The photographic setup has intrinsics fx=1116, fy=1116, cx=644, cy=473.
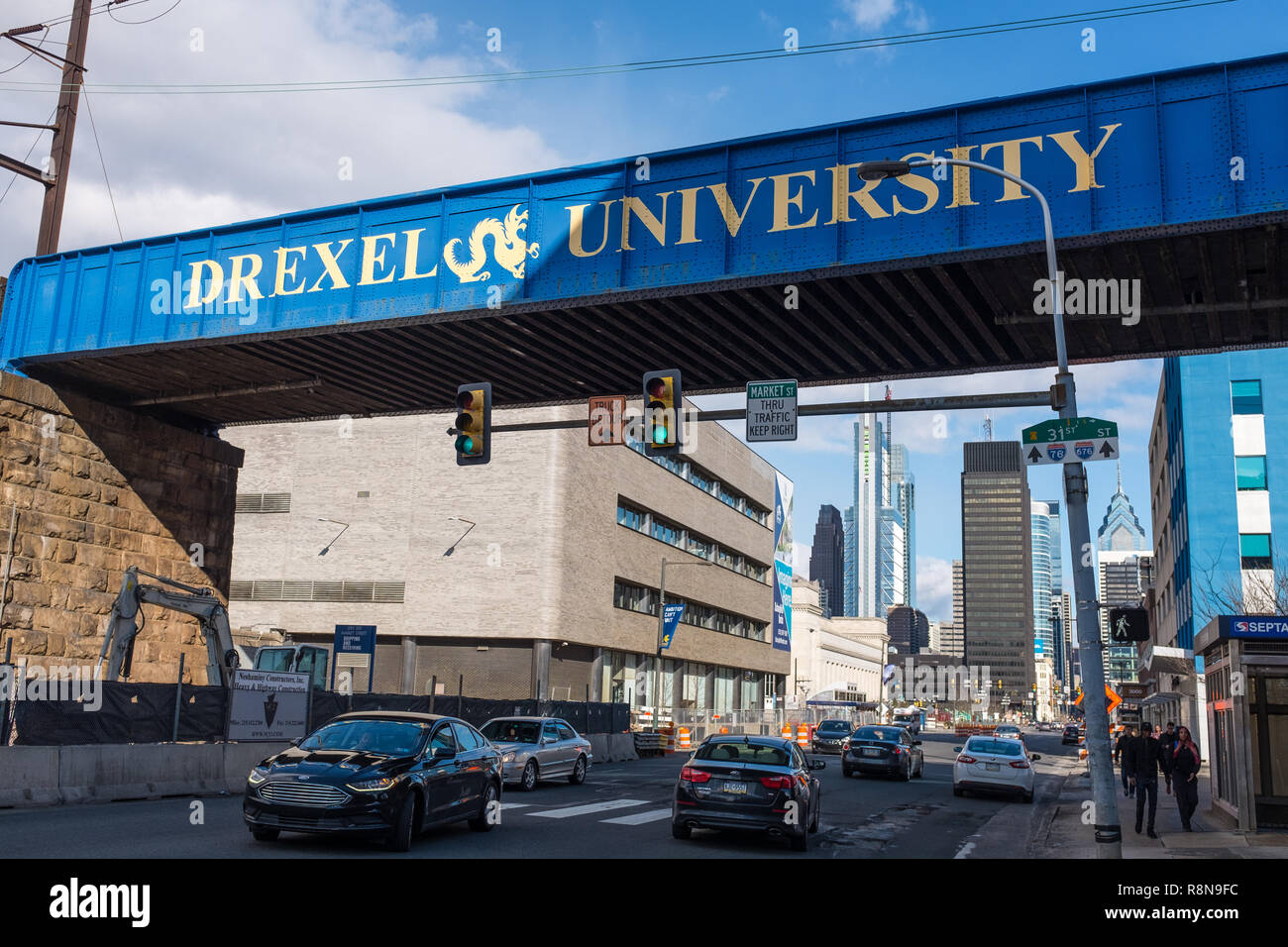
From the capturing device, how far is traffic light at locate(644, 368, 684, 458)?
52.2 ft

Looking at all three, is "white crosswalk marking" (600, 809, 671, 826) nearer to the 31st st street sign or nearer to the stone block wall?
the 31st st street sign

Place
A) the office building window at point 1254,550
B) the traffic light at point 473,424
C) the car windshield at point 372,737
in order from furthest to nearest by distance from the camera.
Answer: the office building window at point 1254,550, the traffic light at point 473,424, the car windshield at point 372,737

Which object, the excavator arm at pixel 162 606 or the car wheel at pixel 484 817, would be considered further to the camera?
the excavator arm at pixel 162 606

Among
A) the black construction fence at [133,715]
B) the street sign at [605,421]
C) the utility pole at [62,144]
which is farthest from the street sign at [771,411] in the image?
the utility pole at [62,144]

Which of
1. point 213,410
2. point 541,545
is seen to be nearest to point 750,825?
point 213,410

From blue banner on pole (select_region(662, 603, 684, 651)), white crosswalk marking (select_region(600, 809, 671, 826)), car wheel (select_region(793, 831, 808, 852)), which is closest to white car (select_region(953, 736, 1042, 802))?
white crosswalk marking (select_region(600, 809, 671, 826))

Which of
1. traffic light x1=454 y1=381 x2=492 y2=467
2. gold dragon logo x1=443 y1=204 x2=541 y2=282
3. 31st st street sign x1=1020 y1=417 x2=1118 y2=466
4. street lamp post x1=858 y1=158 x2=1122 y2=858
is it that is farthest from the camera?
gold dragon logo x1=443 y1=204 x2=541 y2=282

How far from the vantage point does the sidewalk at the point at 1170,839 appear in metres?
15.0

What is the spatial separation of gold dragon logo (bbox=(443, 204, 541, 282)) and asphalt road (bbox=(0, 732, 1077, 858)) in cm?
913

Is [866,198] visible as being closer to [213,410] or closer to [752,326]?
[752,326]

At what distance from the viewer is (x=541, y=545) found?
49438 mm

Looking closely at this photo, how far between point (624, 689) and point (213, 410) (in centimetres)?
3405

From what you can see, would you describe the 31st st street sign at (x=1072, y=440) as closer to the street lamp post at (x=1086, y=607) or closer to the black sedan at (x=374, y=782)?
the street lamp post at (x=1086, y=607)

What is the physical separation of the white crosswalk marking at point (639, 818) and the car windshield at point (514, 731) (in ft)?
17.6
